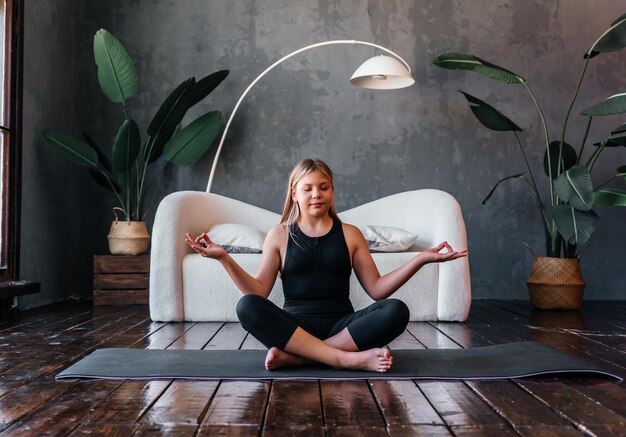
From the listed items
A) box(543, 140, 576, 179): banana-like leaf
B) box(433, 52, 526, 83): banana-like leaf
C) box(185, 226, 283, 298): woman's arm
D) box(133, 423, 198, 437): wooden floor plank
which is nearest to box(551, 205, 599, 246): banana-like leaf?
box(543, 140, 576, 179): banana-like leaf

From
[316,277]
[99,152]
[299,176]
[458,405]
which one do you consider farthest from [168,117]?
[458,405]

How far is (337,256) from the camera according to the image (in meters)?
2.11

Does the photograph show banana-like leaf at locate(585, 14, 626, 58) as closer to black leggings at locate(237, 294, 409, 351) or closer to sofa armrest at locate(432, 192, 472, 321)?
sofa armrest at locate(432, 192, 472, 321)

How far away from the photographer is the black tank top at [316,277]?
2.09 metres

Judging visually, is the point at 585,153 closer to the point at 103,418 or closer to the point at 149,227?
the point at 149,227

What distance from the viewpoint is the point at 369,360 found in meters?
1.87

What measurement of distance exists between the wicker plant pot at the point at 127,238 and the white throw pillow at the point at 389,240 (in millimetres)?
1432

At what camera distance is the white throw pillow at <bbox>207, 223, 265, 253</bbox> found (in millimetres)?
3359

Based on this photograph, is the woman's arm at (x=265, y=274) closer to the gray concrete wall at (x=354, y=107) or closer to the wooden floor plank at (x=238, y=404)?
the wooden floor plank at (x=238, y=404)

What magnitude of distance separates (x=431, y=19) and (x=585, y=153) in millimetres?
1411

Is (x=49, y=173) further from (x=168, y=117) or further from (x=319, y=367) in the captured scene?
(x=319, y=367)

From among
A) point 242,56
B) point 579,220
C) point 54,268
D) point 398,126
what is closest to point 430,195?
point 579,220

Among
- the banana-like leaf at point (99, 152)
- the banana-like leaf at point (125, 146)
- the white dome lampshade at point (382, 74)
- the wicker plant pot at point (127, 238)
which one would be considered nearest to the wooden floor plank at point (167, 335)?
the wicker plant pot at point (127, 238)

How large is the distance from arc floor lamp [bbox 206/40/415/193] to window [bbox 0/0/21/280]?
42.6 inches
